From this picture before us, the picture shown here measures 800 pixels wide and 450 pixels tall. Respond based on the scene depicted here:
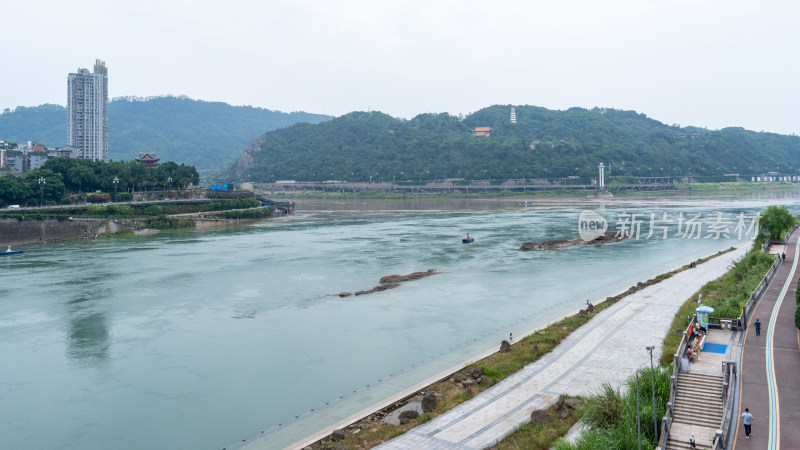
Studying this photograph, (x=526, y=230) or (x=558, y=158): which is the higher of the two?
(x=558, y=158)

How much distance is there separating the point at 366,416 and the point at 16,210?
6902 centimetres

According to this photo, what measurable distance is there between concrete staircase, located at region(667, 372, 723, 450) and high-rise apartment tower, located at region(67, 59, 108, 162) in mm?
174173

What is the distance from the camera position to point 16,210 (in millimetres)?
70500

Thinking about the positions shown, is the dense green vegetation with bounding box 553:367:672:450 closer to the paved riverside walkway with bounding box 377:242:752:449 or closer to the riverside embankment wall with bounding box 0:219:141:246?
the paved riverside walkway with bounding box 377:242:752:449

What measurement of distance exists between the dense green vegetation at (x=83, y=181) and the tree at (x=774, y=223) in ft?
274

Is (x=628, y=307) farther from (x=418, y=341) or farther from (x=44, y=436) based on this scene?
(x=44, y=436)

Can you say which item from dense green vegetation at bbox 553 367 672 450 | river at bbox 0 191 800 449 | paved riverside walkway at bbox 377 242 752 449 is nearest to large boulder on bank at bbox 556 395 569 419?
dense green vegetation at bbox 553 367 672 450

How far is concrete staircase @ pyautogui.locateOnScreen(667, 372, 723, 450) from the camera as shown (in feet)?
49.8

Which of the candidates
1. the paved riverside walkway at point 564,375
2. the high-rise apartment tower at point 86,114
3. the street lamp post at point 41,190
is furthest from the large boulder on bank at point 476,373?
the high-rise apartment tower at point 86,114

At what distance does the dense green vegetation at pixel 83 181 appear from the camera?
7596 centimetres

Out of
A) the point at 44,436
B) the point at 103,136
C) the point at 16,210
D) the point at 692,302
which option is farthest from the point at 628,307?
the point at 103,136

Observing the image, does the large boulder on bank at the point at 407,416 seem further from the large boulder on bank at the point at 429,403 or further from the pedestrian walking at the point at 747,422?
the pedestrian walking at the point at 747,422

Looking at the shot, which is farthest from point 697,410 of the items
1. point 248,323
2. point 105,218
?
point 105,218

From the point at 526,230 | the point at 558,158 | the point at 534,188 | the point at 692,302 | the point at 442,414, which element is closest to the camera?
the point at 442,414
